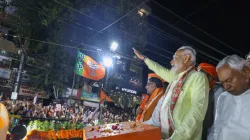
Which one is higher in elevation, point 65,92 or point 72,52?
point 72,52

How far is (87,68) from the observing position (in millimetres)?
14531

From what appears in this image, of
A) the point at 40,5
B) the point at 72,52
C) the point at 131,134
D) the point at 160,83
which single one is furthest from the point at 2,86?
the point at 131,134

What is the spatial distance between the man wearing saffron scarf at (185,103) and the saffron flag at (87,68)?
1194cm

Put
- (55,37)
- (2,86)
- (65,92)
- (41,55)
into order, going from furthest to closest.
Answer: (65,92) < (2,86) < (41,55) < (55,37)

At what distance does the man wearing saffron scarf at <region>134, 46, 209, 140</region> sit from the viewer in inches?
90.9

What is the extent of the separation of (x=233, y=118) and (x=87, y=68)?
12.8 m

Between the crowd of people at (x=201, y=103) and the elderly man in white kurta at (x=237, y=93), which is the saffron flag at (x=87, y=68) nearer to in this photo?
the crowd of people at (x=201, y=103)

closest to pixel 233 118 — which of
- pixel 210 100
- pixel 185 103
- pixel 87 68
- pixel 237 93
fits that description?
pixel 237 93

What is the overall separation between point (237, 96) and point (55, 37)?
16.8m

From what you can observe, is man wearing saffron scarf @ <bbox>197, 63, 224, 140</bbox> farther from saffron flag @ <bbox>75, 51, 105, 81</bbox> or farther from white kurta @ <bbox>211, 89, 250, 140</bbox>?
saffron flag @ <bbox>75, 51, 105, 81</bbox>

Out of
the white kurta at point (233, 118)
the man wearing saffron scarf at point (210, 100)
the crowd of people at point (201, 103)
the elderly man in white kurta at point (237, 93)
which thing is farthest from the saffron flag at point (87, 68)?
the elderly man in white kurta at point (237, 93)

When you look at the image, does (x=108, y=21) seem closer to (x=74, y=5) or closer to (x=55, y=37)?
(x=74, y=5)

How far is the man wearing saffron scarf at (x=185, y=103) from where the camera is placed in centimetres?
231

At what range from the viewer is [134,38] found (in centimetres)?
2150
